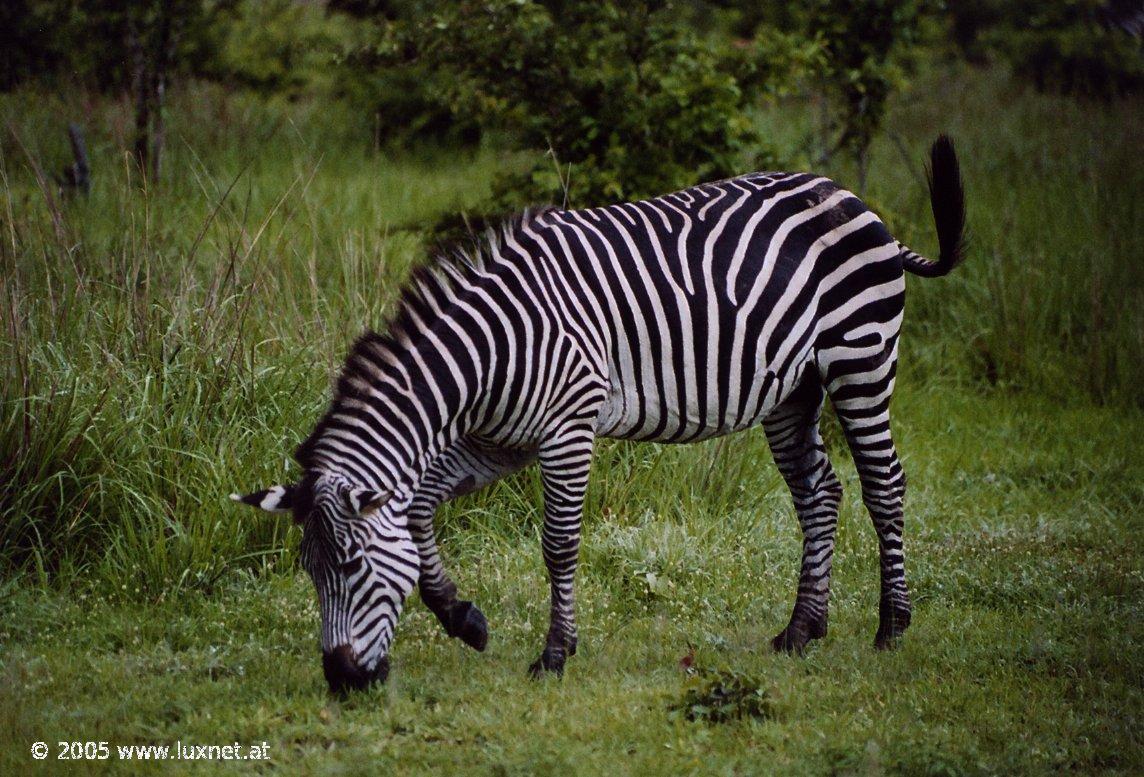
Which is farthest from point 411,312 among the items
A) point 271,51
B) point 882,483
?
point 271,51

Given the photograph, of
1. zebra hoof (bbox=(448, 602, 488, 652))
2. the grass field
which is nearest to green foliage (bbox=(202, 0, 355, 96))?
the grass field

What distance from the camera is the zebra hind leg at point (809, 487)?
5.91 meters

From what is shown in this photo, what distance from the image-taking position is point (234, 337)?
686 centimetres

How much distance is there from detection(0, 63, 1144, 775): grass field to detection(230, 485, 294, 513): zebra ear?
2.53 feet

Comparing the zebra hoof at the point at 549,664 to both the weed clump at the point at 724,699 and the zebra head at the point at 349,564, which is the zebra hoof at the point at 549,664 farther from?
the zebra head at the point at 349,564

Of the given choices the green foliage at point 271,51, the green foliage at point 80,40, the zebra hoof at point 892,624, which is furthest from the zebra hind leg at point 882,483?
the green foliage at point 271,51

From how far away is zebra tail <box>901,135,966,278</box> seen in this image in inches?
237

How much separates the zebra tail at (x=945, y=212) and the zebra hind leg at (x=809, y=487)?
0.83 meters

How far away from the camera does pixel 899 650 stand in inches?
225

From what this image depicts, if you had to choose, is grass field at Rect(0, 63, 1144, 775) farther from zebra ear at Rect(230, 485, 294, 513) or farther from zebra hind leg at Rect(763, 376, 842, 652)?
zebra ear at Rect(230, 485, 294, 513)

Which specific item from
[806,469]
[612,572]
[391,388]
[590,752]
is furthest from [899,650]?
[391,388]

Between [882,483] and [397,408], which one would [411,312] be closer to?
[397,408]

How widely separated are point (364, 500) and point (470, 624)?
3.49 ft

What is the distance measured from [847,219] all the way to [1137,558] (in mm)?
2965
